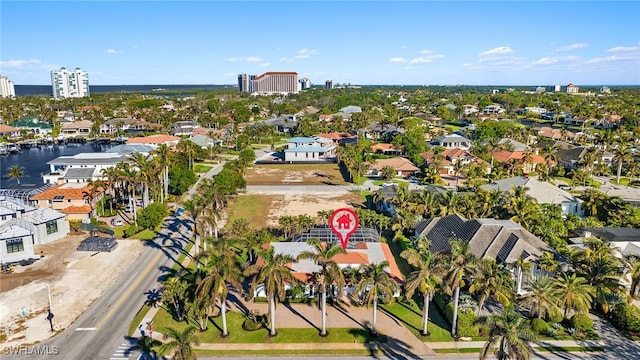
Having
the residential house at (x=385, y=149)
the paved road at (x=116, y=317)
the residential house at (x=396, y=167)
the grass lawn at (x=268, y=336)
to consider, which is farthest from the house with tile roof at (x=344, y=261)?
the residential house at (x=385, y=149)

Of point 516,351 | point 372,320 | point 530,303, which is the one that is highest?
point 516,351

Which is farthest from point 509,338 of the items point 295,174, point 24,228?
point 295,174

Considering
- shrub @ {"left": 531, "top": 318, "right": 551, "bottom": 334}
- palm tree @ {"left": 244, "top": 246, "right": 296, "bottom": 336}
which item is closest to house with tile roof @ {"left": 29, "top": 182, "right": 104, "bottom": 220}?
palm tree @ {"left": 244, "top": 246, "right": 296, "bottom": 336}

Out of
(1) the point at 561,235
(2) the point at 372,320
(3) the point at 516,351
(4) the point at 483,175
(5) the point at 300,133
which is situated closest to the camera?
(3) the point at 516,351

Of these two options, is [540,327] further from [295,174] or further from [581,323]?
[295,174]

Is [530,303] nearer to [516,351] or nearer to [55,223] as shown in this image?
[516,351]

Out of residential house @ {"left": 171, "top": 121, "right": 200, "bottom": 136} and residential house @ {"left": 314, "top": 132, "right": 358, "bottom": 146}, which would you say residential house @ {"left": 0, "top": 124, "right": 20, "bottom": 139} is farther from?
residential house @ {"left": 314, "top": 132, "right": 358, "bottom": 146}

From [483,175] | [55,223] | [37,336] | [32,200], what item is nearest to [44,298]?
Result: [37,336]
